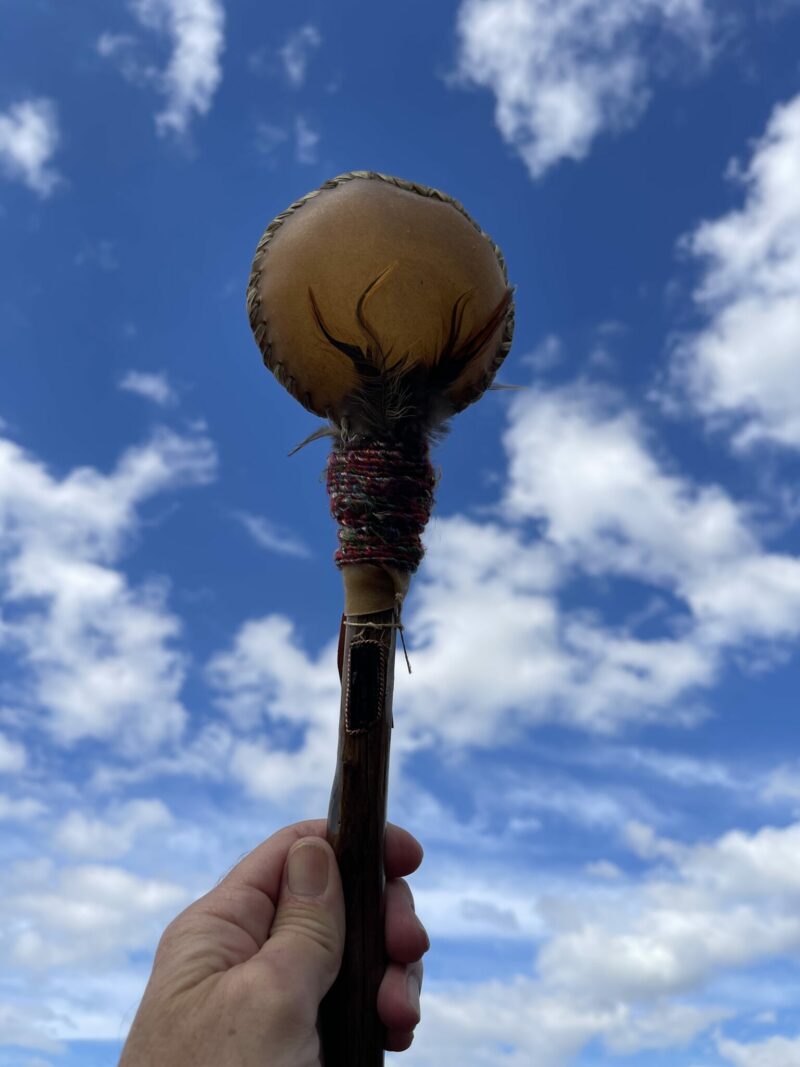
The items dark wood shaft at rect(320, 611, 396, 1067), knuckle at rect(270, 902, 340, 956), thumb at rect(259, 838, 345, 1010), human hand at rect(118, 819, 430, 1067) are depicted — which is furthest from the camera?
dark wood shaft at rect(320, 611, 396, 1067)

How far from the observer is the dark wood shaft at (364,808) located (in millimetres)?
2789

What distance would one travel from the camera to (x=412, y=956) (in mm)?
2885

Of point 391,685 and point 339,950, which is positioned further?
point 391,685

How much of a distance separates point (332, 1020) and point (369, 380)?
6.22 feet

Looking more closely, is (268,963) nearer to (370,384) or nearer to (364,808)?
(364,808)

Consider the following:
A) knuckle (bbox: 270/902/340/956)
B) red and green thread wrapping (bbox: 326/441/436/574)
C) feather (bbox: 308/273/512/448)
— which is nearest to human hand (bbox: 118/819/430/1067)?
knuckle (bbox: 270/902/340/956)

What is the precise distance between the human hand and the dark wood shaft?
56 mm

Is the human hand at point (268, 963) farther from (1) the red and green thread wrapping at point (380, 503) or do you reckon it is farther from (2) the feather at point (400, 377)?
(2) the feather at point (400, 377)

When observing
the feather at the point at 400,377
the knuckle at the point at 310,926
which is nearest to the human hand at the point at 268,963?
the knuckle at the point at 310,926

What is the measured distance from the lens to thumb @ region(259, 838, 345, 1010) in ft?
8.34

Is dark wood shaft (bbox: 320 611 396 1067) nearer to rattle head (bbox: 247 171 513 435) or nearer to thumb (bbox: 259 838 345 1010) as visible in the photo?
thumb (bbox: 259 838 345 1010)

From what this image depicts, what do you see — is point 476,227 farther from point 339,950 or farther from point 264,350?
point 339,950

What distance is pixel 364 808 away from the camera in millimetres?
2865

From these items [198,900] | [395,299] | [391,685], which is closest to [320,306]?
[395,299]
